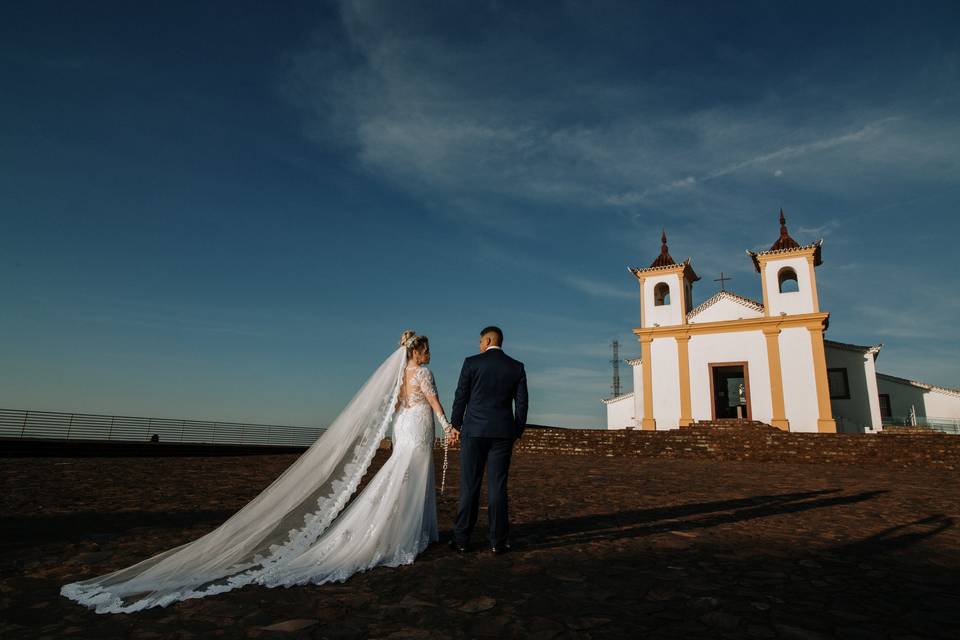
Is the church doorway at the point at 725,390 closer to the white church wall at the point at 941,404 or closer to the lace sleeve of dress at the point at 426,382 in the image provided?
the white church wall at the point at 941,404

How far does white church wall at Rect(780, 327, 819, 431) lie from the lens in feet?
74.7

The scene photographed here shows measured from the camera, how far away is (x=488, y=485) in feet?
15.3

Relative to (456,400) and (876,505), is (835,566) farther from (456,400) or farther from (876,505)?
(876,505)

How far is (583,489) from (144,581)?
6.89 m

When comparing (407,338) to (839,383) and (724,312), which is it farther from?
(839,383)

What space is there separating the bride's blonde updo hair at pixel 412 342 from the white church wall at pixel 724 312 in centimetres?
2375

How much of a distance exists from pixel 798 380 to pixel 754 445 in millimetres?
7470

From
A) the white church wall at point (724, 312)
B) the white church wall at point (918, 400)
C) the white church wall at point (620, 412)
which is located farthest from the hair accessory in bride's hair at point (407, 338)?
the white church wall at point (918, 400)

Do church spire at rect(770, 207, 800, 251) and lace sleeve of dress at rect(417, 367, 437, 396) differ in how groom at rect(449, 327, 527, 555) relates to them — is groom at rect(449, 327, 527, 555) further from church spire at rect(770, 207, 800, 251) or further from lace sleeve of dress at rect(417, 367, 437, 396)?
church spire at rect(770, 207, 800, 251)

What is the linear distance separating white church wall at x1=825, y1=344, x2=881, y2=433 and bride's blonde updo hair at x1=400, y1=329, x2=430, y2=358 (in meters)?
25.2

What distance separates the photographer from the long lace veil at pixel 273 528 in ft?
11.0

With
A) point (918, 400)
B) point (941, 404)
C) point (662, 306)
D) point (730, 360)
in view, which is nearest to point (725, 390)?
point (730, 360)

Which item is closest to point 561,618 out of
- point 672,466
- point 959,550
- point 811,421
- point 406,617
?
point 406,617

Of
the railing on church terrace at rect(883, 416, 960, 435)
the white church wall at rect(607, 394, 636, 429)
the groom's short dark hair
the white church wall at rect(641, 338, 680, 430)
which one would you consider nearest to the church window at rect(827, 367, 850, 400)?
the railing on church terrace at rect(883, 416, 960, 435)
